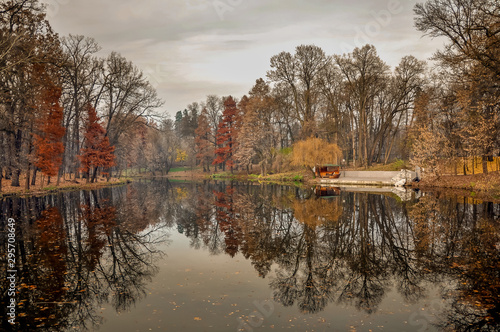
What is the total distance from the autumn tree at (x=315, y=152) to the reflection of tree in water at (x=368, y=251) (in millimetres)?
23476

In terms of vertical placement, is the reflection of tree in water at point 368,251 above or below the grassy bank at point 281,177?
below

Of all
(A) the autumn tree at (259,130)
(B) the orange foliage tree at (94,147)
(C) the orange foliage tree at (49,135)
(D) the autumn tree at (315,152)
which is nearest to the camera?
(C) the orange foliage tree at (49,135)

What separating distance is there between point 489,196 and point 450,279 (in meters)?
18.6

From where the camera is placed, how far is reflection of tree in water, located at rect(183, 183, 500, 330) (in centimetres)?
732

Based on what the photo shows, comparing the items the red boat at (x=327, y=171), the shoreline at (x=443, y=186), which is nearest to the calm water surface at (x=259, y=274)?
the shoreline at (x=443, y=186)

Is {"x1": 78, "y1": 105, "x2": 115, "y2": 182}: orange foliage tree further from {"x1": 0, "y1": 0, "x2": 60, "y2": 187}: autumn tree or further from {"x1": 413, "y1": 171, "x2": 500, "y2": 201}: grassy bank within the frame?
{"x1": 413, "y1": 171, "x2": 500, "y2": 201}: grassy bank

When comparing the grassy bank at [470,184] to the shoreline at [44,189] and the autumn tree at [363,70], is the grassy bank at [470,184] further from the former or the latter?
the shoreline at [44,189]

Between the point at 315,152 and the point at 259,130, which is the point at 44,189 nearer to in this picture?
the point at 315,152

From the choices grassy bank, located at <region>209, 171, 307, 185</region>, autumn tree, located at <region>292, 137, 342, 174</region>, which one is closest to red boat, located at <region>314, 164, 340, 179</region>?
autumn tree, located at <region>292, 137, 342, 174</region>

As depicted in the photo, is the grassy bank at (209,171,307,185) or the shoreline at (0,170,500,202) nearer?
the shoreline at (0,170,500,202)

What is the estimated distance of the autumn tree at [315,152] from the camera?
139 ft

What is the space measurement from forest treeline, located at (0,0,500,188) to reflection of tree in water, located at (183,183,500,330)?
10723mm

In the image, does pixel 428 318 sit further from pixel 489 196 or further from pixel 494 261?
pixel 489 196

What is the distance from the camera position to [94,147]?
40281 millimetres
